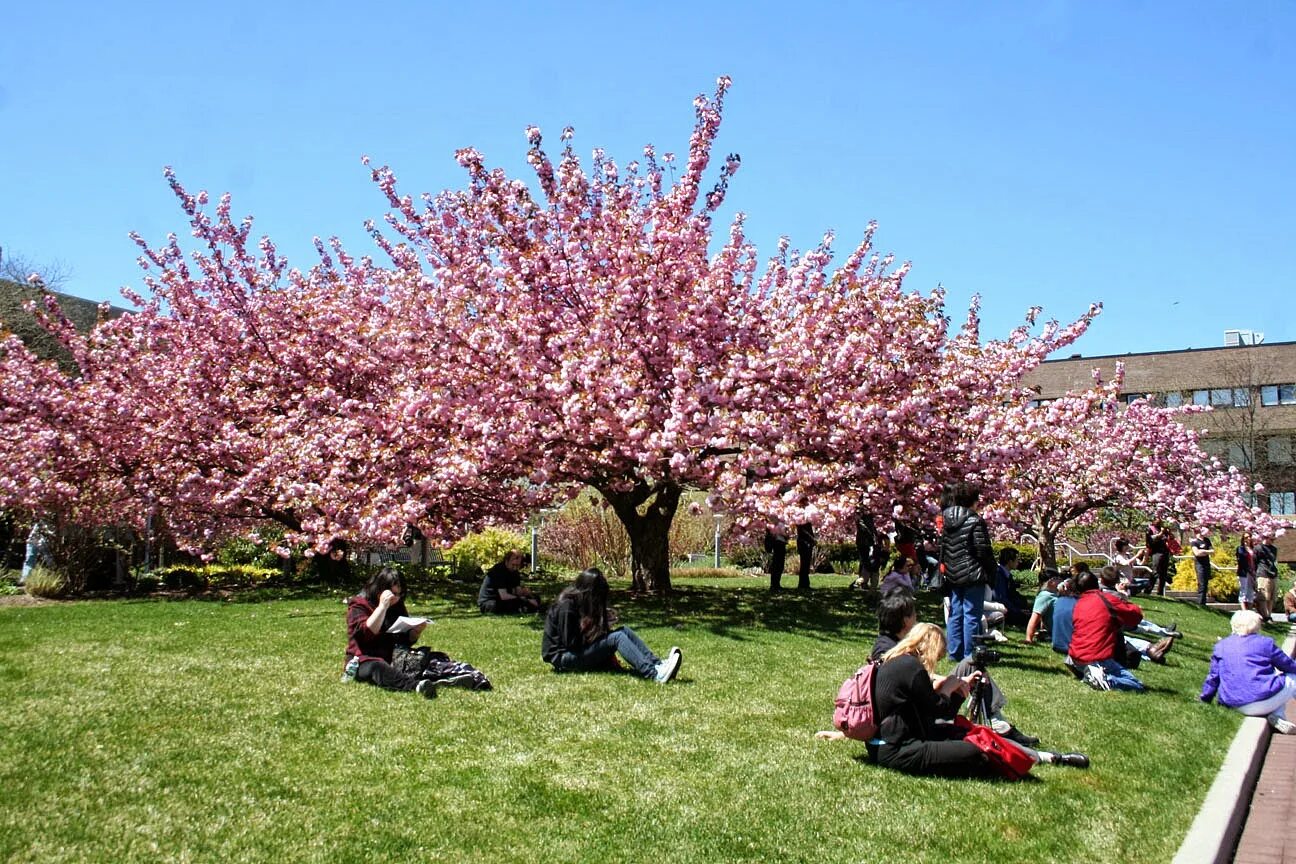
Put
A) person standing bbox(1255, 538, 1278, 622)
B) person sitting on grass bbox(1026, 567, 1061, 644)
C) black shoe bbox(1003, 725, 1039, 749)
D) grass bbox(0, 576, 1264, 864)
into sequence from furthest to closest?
person standing bbox(1255, 538, 1278, 622), person sitting on grass bbox(1026, 567, 1061, 644), black shoe bbox(1003, 725, 1039, 749), grass bbox(0, 576, 1264, 864)

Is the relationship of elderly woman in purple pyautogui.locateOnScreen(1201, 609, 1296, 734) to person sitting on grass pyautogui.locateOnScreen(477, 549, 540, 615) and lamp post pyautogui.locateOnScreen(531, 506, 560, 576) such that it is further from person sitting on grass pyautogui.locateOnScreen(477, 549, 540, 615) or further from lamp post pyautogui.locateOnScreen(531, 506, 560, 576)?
lamp post pyautogui.locateOnScreen(531, 506, 560, 576)

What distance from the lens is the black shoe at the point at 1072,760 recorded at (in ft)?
22.2

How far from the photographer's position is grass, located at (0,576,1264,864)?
4738 mm

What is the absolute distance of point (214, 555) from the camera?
22781 millimetres

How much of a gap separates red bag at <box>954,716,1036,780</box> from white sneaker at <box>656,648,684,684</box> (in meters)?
3.15

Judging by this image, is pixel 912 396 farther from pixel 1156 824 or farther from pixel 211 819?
pixel 211 819

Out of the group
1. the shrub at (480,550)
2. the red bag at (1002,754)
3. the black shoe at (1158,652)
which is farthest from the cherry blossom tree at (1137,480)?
the red bag at (1002,754)

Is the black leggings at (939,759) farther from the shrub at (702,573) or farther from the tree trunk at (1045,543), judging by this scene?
the shrub at (702,573)

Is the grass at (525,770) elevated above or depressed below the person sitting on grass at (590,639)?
below

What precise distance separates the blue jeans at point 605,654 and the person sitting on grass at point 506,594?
5236 millimetres

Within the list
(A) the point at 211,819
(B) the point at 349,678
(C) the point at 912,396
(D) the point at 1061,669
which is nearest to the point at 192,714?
(B) the point at 349,678

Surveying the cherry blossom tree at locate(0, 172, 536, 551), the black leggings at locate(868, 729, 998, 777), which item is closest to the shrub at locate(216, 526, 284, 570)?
the cherry blossom tree at locate(0, 172, 536, 551)

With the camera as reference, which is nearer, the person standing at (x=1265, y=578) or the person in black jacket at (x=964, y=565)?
the person in black jacket at (x=964, y=565)

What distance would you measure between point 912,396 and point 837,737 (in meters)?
7.52
